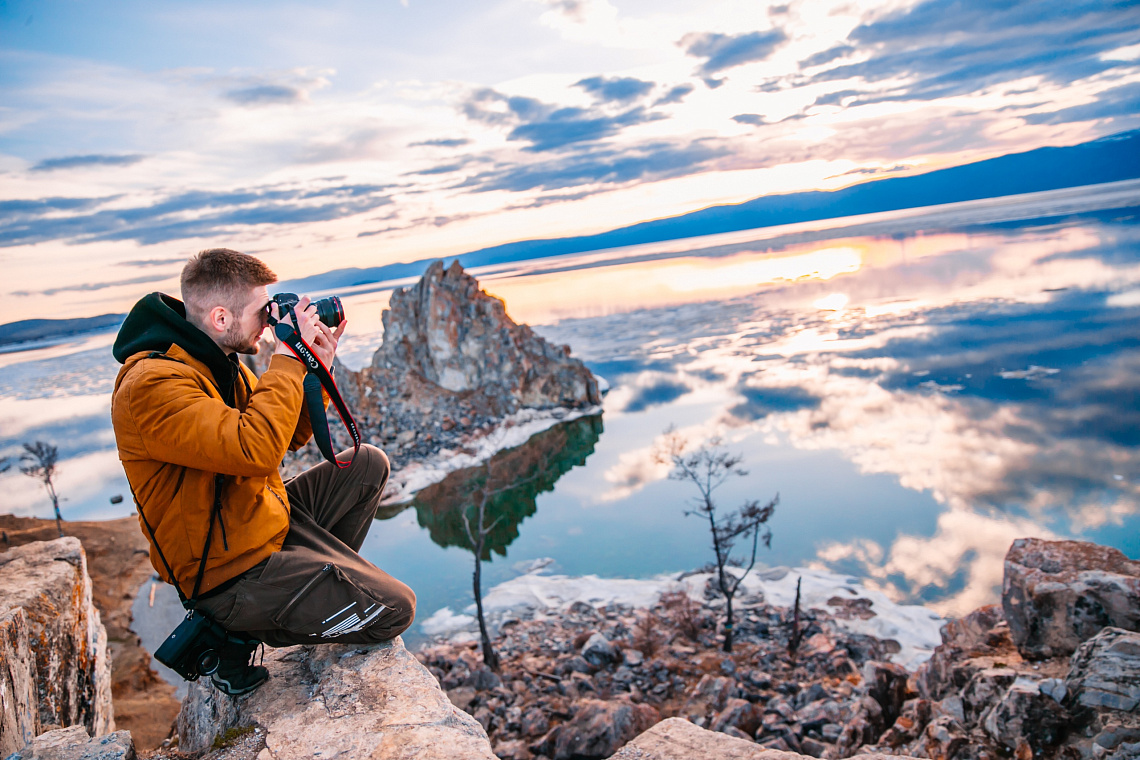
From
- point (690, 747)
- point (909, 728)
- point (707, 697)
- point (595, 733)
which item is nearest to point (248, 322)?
point (690, 747)

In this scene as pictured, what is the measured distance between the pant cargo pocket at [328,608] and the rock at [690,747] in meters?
Answer: 2.13

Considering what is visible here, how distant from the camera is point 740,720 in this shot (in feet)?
34.8

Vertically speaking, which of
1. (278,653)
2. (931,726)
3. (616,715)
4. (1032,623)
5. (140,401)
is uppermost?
(140,401)

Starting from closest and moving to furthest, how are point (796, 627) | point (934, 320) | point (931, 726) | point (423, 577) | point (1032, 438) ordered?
point (931, 726) < point (796, 627) < point (423, 577) < point (1032, 438) < point (934, 320)

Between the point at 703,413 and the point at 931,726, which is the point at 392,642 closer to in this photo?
the point at 931,726

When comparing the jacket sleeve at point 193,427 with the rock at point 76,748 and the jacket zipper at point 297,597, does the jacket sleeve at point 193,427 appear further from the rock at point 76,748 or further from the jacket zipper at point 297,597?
the rock at point 76,748

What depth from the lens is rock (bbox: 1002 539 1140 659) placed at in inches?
247

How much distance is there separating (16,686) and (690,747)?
14.6 feet

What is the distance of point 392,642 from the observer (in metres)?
3.67

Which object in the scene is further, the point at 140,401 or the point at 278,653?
the point at 278,653

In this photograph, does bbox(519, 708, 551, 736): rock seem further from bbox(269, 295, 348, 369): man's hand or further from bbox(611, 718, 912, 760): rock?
bbox(269, 295, 348, 369): man's hand

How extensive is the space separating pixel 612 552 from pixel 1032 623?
19.4m

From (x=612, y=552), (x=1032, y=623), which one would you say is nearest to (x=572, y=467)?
(x=612, y=552)

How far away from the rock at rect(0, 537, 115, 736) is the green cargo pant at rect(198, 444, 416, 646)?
101 inches
